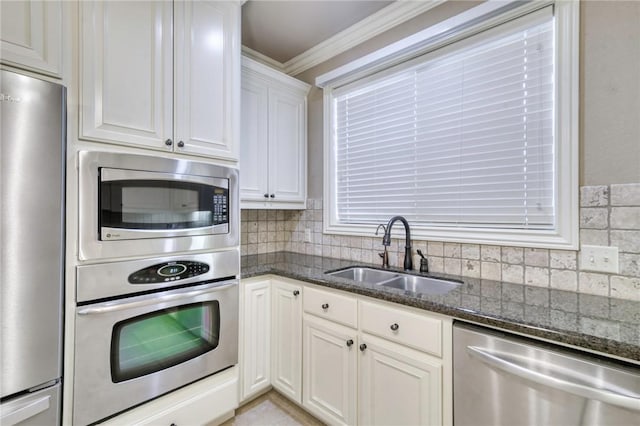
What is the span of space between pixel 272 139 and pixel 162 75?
97 cm

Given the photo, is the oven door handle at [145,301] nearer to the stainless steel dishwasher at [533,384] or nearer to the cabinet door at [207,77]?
the cabinet door at [207,77]

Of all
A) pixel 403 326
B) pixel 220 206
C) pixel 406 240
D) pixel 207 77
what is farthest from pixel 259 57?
pixel 403 326

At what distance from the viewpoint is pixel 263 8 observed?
6.56 ft

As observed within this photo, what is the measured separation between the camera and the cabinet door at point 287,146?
2.31 metres

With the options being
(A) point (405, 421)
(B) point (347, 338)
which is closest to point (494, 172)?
(B) point (347, 338)

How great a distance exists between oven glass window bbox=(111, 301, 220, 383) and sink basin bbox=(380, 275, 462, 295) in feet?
3.37

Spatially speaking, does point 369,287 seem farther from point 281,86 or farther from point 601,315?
point 281,86

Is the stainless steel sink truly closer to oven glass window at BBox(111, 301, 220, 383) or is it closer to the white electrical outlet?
the white electrical outlet

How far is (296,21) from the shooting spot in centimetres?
212

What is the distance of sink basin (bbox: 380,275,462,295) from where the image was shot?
1.63 meters

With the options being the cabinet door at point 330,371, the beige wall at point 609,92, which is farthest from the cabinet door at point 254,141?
the beige wall at point 609,92

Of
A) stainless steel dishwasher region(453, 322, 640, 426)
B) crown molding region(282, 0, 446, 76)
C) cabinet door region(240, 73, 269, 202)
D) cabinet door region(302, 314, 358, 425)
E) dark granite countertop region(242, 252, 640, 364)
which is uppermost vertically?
crown molding region(282, 0, 446, 76)

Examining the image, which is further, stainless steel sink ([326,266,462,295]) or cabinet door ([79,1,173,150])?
stainless steel sink ([326,266,462,295])

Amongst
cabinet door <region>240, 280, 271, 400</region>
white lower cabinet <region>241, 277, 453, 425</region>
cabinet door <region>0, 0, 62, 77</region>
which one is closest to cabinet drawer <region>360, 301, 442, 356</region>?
white lower cabinet <region>241, 277, 453, 425</region>
